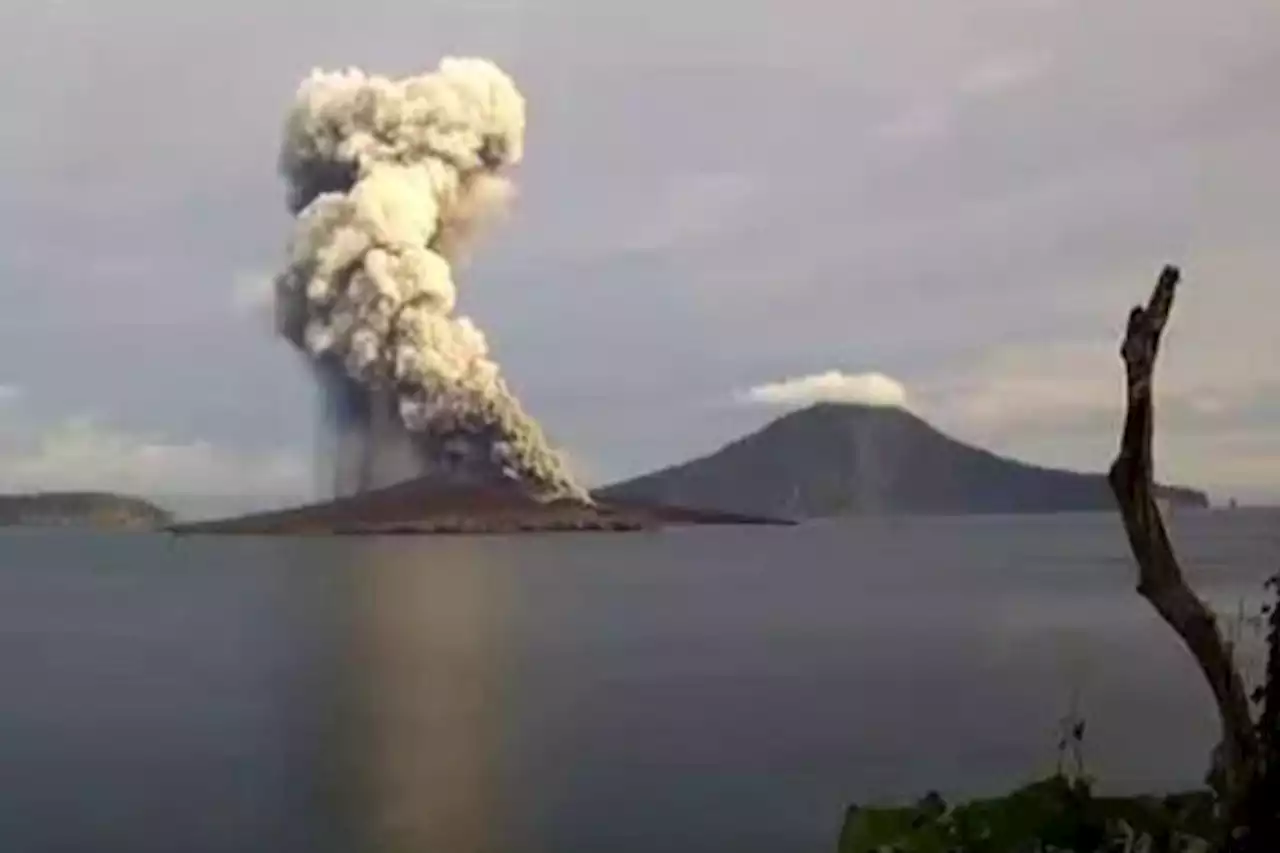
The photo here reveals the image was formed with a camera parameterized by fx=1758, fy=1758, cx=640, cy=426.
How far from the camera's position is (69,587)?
15242 millimetres

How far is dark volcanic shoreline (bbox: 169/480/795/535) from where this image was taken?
6.87 meters

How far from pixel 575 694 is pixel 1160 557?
631cm

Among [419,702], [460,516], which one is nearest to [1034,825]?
[419,702]

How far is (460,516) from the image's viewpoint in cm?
1165

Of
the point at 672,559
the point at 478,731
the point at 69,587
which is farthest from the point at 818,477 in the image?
the point at 69,587

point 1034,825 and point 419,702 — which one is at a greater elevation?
point 1034,825

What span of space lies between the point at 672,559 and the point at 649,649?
4.05m

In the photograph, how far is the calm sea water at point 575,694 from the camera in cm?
496

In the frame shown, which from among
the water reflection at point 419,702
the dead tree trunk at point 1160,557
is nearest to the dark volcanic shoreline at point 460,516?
the water reflection at point 419,702

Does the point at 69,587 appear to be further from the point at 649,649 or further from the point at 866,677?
the point at 866,677

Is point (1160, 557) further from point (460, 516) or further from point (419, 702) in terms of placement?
point (460, 516)

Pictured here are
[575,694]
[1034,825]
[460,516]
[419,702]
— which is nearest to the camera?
[1034,825]

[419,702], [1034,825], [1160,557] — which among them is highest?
[1160,557]

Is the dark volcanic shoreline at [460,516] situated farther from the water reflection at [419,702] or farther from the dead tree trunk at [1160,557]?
the dead tree trunk at [1160,557]
